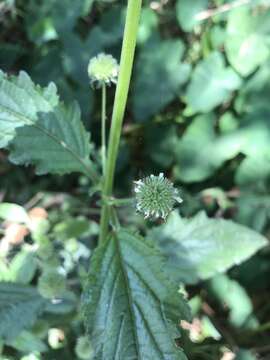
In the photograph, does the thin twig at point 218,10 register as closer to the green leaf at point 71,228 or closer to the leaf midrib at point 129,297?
the green leaf at point 71,228

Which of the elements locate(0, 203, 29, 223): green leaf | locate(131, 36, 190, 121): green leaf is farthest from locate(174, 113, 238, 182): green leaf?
locate(0, 203, 29, 223): green leaf

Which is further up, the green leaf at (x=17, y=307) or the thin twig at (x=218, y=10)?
the thin twig at (x=218, y=10)

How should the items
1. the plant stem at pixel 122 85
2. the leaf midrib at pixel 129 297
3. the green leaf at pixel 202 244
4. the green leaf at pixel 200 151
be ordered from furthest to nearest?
the green leaf at pixel 200 151
the green leaf at pixel 202 244
the leaf midrib at pixel 129 297
the plant stem at pixel 122 85

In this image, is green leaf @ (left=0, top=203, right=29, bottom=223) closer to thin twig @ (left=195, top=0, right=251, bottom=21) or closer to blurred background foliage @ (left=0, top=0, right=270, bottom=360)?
blurred background foliage @ (left=0, top=0, right=270, bottom=360)

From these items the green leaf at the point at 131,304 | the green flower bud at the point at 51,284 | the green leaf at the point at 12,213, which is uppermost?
the green leaf at the point at 12,213

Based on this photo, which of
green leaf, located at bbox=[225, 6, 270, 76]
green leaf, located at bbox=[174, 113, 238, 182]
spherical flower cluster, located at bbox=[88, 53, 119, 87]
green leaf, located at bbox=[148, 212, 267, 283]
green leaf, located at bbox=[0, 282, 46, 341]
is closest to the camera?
spherical flower cluster, located at bbox=[88, 53, 119, 87]

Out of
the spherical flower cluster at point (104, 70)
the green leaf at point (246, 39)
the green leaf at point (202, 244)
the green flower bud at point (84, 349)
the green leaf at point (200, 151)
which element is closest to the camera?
the spherical flower cluster at point (104, 70)

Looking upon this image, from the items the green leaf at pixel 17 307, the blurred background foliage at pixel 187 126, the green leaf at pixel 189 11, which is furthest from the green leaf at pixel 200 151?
the green leaf at pixel 17 307
